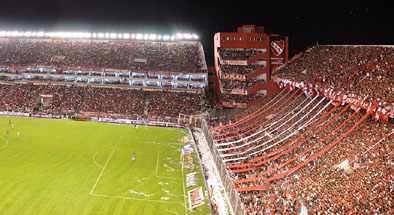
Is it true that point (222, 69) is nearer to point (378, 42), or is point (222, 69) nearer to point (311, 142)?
point (378, 42)

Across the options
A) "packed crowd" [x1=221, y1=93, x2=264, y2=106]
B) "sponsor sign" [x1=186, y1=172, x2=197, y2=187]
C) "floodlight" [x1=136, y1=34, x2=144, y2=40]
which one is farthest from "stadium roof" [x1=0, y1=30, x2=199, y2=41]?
"sponsor sign" [x1=186, y1=172, x2=197, y2=187]

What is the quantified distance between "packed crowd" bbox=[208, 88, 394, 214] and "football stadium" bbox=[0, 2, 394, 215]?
0.44 feet

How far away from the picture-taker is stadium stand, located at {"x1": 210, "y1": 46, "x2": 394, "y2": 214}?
78.3 feet

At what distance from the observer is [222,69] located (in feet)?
205

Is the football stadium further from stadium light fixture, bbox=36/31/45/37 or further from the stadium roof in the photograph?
stadium light fixture, bbox=36/31/45/37

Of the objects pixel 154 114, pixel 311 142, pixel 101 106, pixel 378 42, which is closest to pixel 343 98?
pixel 311 142

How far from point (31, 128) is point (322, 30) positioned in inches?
2036

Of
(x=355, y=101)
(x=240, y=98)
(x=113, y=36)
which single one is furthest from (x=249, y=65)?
(x=113, y=36)

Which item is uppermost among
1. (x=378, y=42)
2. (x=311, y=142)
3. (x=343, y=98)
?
(x=378, y=42)

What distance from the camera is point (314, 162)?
99.0ft

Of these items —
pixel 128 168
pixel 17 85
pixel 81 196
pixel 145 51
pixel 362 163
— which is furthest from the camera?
pixel 145 51

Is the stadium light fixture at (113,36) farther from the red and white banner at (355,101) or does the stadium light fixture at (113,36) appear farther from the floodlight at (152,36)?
the red and white banner at (355,101)

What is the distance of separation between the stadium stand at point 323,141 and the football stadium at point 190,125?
0.47 feet

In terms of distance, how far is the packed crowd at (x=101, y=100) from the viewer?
A: 61.4m
